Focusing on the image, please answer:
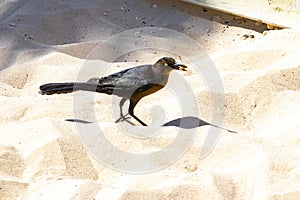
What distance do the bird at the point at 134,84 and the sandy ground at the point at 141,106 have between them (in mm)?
146

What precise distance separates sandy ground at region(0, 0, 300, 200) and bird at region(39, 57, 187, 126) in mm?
146

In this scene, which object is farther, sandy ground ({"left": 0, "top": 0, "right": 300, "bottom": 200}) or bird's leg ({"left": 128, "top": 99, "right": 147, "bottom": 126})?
bird's leg ({"left": 128, "top": 99, "right": 147, "bottom": 126})

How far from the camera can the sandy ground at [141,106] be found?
270cm

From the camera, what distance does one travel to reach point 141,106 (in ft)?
11.6

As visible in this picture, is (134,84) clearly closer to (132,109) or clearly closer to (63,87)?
(132,109)

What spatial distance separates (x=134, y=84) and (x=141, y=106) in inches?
13.7

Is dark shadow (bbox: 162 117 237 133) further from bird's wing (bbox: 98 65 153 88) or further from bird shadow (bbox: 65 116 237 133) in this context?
bird's wing (bbox: 98 65 153 88)

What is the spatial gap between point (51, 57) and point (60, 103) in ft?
2.14

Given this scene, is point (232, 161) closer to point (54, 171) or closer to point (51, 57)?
point (54, 171)

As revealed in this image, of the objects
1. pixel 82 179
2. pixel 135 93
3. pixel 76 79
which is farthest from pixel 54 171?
pixel 76 79

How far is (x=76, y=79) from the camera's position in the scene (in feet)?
12.6

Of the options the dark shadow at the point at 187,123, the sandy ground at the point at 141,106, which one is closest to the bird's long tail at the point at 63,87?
the sandy ground at the point at 141,106

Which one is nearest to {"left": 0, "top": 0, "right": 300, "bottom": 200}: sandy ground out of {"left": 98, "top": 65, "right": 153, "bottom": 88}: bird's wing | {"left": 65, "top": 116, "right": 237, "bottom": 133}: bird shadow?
{"left": 65, "top": 116, "right": 237, "bottom": 133}: bird shadow

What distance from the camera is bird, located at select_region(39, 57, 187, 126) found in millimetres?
3234
